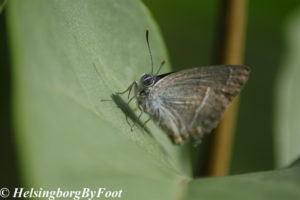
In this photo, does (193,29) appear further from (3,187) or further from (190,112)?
(3,187)

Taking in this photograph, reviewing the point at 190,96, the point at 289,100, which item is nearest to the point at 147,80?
the point at 190,96

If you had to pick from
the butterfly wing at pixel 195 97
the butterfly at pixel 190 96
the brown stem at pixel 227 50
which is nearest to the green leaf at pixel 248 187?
the brown stem at pixel 227 50

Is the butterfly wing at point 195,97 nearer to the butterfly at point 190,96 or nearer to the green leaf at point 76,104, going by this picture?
the butterfly at point 190,96

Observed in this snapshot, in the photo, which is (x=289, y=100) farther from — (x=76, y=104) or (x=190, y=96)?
(x=76, y=104)

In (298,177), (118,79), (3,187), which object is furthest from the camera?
(118,79)

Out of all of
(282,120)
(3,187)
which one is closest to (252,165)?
(282,120)

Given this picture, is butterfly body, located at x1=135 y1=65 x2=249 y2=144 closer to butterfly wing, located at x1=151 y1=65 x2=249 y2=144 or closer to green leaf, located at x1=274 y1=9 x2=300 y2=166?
butterfly wing, located at x1=151 y1=65 x2=249 y2=144
